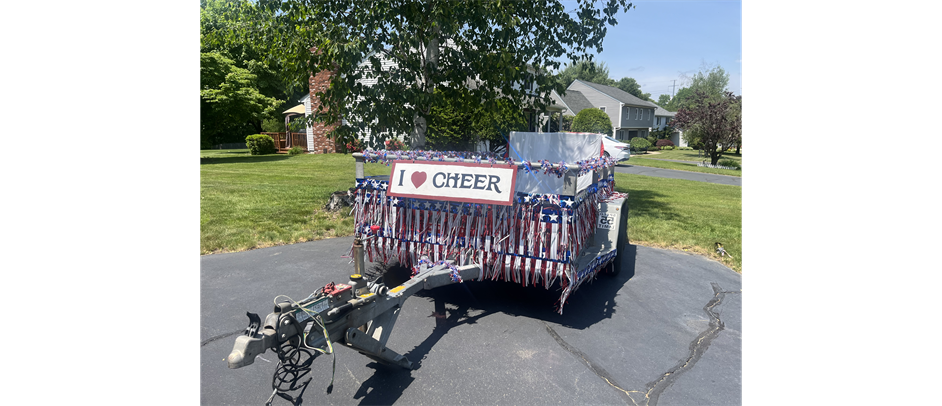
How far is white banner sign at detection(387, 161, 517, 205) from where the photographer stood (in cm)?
437

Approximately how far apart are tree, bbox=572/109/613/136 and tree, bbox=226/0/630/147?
99.6 feet

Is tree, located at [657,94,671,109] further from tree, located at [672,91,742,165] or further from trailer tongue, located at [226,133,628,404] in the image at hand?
trailer tongue, located at [226,133,628,404]

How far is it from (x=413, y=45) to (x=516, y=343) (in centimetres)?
549

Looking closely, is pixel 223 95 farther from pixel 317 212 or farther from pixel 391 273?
pixel 391 273

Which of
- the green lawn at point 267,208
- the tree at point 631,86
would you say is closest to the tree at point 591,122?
the green lawn at point 267,208

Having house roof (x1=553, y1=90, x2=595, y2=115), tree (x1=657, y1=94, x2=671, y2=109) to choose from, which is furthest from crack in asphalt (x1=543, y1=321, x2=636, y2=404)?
tree (x1=657, y1=94, x2=671, y2=109)

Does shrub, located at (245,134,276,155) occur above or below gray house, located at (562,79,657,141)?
below

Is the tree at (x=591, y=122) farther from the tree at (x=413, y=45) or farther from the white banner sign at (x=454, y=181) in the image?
the white banner sign at (x=454, y=181)

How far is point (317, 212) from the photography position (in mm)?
10422

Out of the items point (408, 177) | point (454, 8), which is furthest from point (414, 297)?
point (454, 8)

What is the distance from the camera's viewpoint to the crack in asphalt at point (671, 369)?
3547 mm

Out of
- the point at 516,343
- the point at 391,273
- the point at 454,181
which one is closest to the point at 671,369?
the point at 516,343

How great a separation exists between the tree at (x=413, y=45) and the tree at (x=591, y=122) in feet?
99.6
